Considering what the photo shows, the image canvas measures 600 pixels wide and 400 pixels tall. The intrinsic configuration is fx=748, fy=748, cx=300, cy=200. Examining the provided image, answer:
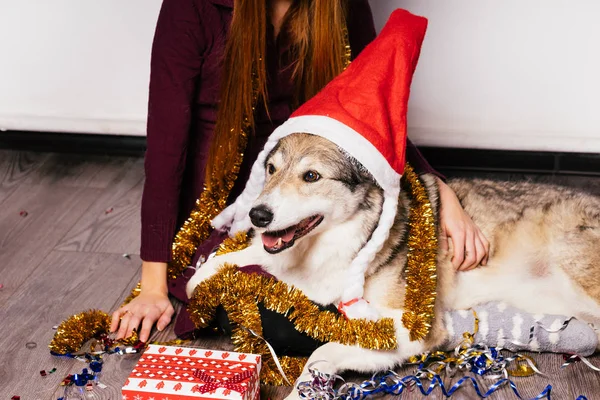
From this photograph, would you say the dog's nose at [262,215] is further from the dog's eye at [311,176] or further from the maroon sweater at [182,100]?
the maroon sweater at [182,100]

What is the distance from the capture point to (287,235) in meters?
1.94

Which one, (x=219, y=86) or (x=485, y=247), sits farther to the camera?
(x=219, y=86)

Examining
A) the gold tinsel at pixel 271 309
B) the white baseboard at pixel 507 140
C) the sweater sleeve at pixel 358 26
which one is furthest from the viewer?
the white baseboard at pixel 507 140

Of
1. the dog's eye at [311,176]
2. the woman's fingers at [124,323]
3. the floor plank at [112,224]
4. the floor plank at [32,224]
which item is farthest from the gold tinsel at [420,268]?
the floor plank at [32,224]

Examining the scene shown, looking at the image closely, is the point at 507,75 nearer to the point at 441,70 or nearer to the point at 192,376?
the point at 441,70

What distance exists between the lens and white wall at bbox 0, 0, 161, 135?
347 centimetres

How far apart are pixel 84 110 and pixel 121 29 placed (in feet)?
1.56

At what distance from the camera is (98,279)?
2.70m

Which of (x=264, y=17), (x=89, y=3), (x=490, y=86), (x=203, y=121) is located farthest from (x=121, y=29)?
(x=490, y=86)

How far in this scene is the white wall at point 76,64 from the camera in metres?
3.47

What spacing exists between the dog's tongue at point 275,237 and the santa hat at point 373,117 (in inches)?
7.7

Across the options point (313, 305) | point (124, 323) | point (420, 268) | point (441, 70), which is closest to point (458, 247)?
point (420, 268)

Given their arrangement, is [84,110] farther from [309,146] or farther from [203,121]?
[309,146]

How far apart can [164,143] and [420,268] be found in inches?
35.1
